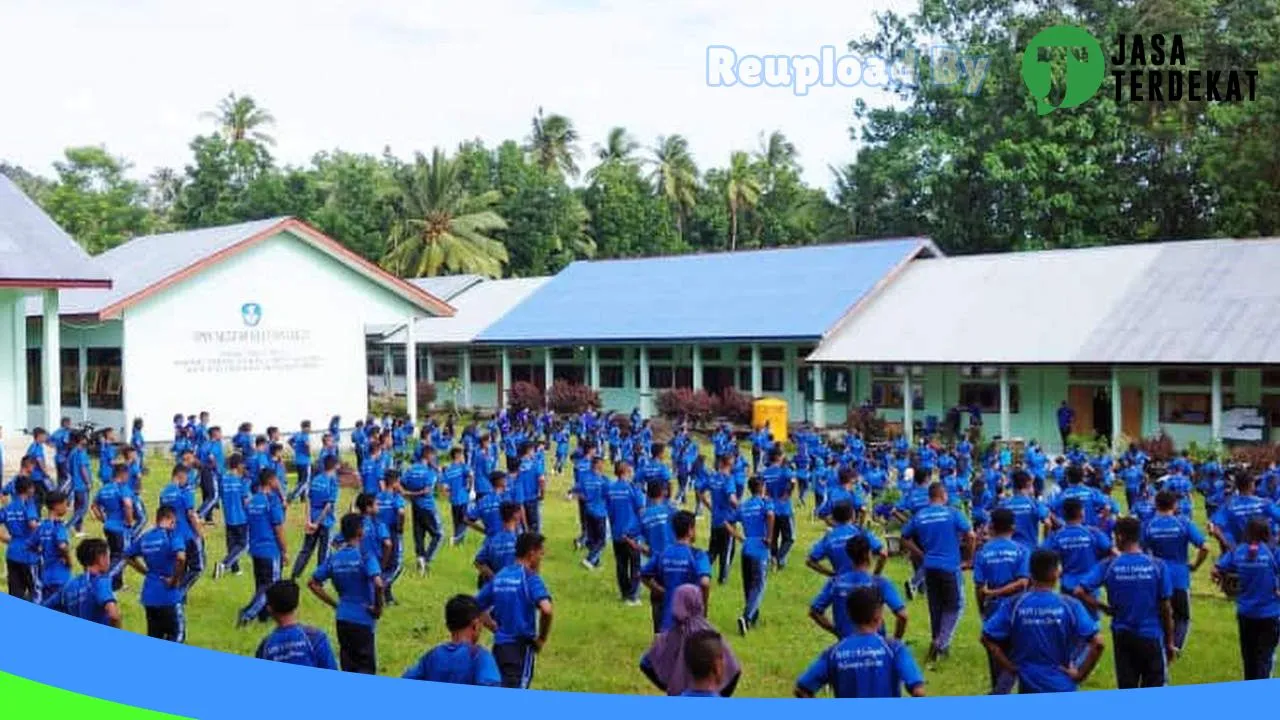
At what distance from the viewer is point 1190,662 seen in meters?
9.23

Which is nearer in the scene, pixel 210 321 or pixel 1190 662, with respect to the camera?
pixel 1190 662

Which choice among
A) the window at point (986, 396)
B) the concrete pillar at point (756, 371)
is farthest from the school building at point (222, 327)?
the window at point (986, 396)

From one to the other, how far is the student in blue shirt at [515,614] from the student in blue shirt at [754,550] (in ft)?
10.4

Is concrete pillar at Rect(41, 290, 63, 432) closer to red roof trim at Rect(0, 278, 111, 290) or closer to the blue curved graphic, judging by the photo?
red roof trim at Rect(0, 278, 111, 290)

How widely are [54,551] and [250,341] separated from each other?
472 inches

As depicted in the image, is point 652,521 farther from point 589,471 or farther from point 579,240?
point 579,240

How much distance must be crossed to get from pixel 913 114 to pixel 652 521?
49.0ft

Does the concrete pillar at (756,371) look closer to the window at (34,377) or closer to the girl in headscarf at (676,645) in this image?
the window at (34,377)

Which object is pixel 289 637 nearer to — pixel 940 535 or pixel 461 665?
pixel 461 665

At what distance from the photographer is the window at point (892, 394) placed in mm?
25938

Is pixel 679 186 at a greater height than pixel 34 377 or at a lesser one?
greater

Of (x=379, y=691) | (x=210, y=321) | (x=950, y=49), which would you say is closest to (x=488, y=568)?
(x=379, y=691)

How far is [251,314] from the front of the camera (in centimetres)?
2061

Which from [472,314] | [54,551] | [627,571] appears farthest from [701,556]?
[472,314]
